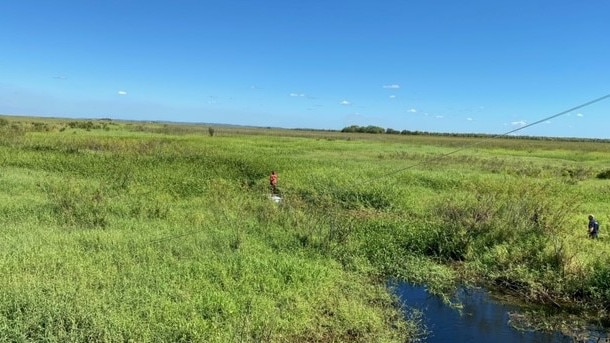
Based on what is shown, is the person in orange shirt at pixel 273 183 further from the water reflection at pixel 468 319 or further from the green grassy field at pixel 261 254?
the water reflection at pixel 468 319

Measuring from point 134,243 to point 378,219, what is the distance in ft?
25.8

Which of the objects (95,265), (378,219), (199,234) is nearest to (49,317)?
(95,265)

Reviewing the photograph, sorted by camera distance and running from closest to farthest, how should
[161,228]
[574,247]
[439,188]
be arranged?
[574,247] → [161,228] → [439,188]

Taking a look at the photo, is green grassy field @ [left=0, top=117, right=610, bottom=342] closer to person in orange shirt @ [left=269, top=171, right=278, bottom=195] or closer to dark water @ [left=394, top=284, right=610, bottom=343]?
dark water @ [left=394, top=284, right=610, bottom=343]

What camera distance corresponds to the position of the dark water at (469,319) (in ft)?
27.8

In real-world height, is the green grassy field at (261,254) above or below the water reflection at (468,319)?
above

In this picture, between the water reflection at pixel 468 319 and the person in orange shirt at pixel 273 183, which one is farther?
the person in orange shirt at pixel 273 183

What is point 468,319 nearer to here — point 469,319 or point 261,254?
point 469,319

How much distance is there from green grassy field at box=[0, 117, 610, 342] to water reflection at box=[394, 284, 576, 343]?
408 mm

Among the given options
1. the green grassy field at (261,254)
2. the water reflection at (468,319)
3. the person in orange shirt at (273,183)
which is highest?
the person in orange shirt at (273,183)

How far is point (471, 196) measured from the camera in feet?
62.1

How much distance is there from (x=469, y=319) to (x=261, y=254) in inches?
180

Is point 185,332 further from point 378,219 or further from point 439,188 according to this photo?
point 439,188

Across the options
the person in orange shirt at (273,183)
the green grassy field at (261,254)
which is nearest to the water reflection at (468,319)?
the green grassy field at (261,254)
